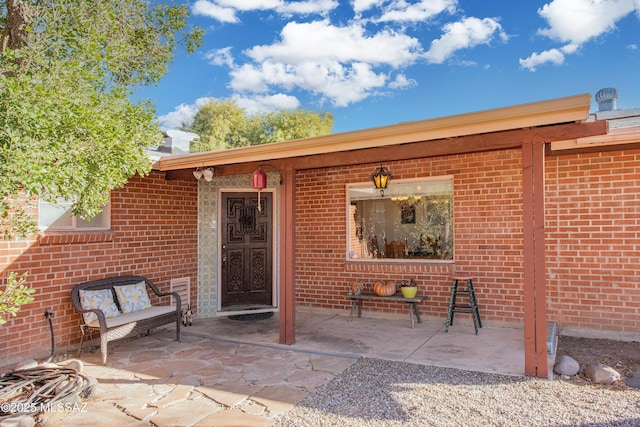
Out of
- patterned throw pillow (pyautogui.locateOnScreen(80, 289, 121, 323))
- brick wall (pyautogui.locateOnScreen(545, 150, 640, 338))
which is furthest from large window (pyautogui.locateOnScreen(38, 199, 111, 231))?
brick wall (pyautogui.locateOnScreen(545, 150, 640, 338))

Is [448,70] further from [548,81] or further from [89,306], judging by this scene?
[89,306]

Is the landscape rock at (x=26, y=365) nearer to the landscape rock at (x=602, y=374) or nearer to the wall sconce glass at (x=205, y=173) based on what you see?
the wall sconce glass at (x=205, y=173)

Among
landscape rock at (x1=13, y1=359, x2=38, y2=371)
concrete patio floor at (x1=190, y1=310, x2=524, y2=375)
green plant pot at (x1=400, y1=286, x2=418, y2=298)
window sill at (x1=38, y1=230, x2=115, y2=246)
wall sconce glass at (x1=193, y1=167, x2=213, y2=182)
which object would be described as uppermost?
wall sconce glass at (x1=193, y1=167, x2=213, y2=182)

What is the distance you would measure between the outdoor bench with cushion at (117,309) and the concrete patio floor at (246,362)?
30 cm

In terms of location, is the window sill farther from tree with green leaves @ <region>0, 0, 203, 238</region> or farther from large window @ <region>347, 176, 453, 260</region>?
large window @ <region>347, 176, 453, 260</region>

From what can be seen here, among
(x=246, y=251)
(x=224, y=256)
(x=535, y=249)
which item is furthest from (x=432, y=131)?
(x=224, y=256)

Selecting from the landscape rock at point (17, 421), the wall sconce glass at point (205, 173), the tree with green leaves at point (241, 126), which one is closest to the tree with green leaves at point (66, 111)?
the landscape rock at point (17, 421)

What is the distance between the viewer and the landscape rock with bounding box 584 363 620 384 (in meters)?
3.85

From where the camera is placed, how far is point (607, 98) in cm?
713

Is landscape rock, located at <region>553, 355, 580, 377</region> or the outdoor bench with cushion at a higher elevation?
the outdoor bench with cushion

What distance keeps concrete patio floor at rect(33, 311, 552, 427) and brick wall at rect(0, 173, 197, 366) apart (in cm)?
62

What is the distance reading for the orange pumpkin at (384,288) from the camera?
6367 millimetres

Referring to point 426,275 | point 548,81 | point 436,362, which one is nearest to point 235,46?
point 548,81

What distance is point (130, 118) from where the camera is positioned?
11.1ft
